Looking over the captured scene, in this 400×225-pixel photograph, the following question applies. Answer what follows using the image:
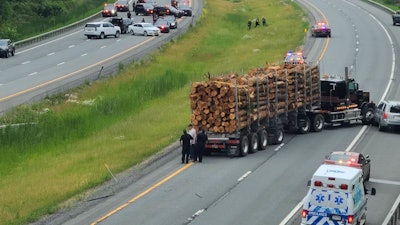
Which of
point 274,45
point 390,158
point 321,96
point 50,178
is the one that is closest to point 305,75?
point 321,96

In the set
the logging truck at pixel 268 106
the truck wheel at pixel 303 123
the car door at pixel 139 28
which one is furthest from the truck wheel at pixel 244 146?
the car door at pixel 139 28

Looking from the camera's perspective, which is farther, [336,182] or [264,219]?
[264,219]

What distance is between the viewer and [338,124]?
1711 inches

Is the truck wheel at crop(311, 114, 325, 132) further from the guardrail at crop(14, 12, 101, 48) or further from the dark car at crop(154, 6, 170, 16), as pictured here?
the dark car at crop(154, 6, 170, 16)

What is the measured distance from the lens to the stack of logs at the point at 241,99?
34.0m

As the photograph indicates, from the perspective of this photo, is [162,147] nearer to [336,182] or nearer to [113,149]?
[113,149]

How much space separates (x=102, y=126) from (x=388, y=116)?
14.9 metres

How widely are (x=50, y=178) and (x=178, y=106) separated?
1770 cm

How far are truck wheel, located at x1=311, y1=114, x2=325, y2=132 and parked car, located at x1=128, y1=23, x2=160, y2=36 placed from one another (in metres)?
45.1

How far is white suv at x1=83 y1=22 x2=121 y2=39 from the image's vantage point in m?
83.0

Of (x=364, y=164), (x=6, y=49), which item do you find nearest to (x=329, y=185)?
(x=364, y=164)

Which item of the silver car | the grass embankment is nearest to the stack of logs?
the grass embankment

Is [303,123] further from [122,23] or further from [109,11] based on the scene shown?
[109,11]

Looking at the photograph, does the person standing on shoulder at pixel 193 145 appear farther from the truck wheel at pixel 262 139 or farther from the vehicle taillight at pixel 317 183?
the vehicle taillight at pixel 317 183
